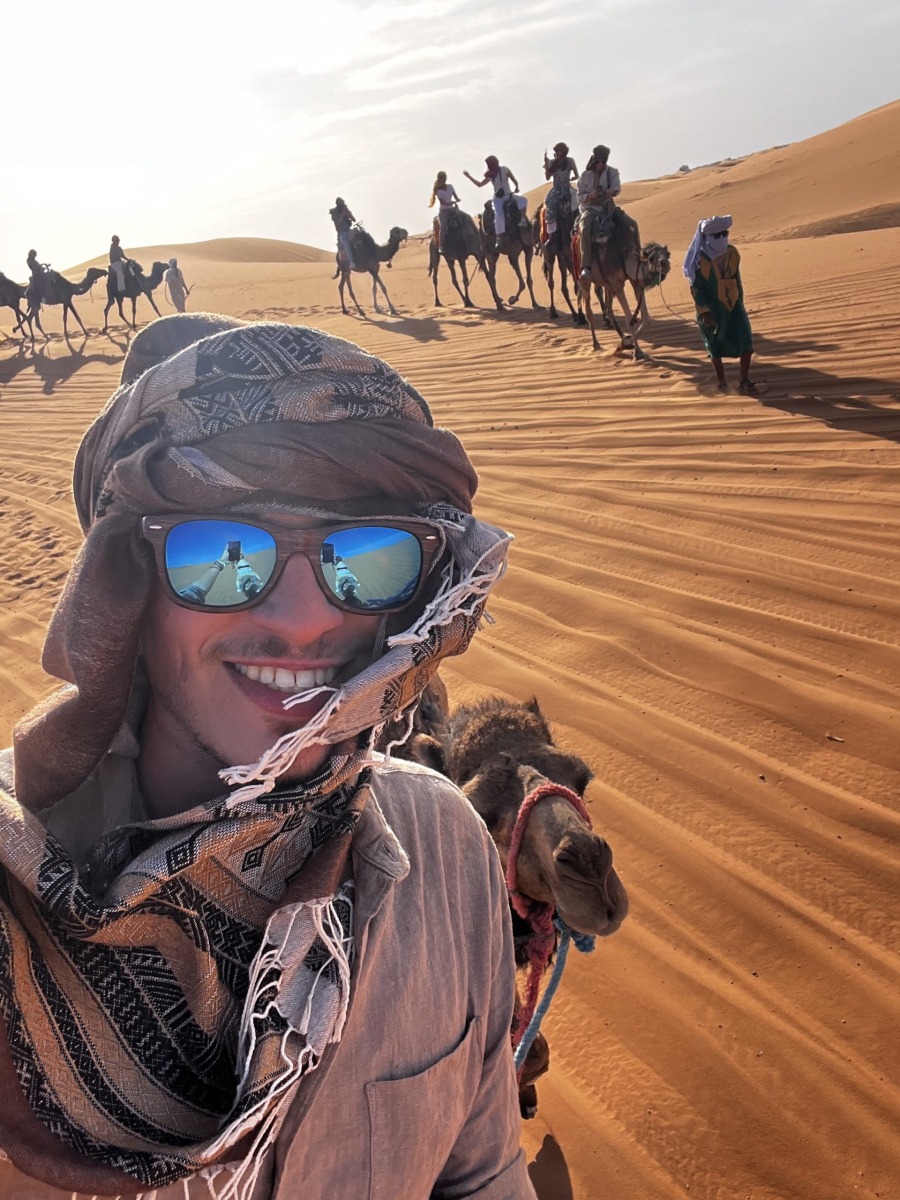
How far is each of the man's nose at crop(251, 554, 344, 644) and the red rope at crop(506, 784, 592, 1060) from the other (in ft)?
3.60

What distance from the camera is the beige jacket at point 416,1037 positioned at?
4.27 feet

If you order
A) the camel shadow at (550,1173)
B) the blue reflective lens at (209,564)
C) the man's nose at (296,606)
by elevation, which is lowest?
the camel shadow at (550,1173)

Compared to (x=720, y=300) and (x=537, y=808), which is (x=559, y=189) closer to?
(x=720, y=300)

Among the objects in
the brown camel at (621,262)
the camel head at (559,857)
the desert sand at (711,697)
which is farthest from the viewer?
the brown camel at (621,262)

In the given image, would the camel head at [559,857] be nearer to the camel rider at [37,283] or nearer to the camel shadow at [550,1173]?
the camel shadow at [550,1173]

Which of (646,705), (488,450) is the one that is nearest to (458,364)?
(488,450)

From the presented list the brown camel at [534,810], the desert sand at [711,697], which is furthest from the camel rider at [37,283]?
the brown camel at [534,810]

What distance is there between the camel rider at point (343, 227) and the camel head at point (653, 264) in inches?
366

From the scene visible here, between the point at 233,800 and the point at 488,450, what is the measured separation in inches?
306

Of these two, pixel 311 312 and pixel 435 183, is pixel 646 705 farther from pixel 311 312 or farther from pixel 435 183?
pixel 311 312

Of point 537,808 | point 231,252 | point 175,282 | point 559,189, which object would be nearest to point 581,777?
point 537,808

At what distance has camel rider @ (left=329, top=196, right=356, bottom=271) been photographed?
20.1 metres

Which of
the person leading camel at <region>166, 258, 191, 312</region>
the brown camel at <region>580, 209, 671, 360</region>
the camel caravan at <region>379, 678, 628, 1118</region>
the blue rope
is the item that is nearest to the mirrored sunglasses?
the camel caravan at <region>379, 678, 628, 1118</region>

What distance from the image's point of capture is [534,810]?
88.6 inches
